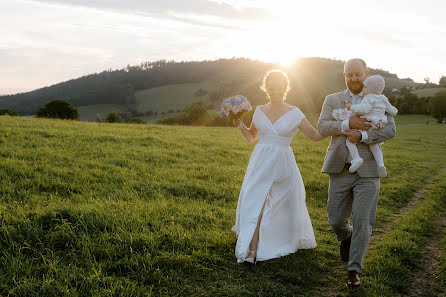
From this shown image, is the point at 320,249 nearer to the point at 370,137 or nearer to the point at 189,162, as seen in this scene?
the point at 370,137

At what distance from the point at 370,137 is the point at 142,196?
5.28 m

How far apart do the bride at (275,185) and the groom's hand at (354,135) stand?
0.74m

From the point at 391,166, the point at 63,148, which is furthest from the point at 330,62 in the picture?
the point at 63,148

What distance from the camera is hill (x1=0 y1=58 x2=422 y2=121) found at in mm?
107312

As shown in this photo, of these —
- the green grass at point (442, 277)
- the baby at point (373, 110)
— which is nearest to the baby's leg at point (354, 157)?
the baby at point (373, 110)

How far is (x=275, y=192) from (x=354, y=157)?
1491mm

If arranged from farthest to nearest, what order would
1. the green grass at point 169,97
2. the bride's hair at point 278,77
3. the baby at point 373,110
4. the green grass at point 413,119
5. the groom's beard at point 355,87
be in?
the green grass at point 169,97, the green grass at point 413,119, the bride's hair at point 278,77, the groom's beard at point 355,87, the baby at point 373,110

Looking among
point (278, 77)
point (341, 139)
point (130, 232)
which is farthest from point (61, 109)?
point (341, 139)

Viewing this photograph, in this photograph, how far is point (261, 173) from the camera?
5.95 m

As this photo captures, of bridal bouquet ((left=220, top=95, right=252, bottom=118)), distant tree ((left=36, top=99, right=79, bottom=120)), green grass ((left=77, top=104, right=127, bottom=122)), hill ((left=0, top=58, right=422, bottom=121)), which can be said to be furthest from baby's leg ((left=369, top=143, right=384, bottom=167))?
green grass ((left=77, top=104, right=127, bottom=122))

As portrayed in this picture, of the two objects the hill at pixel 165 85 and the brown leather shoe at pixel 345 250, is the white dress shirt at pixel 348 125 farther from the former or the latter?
the hill at pixel 165 85

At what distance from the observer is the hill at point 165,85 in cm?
10731

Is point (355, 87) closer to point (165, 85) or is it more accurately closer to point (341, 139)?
point (341, 139)

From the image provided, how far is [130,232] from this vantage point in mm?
5793
